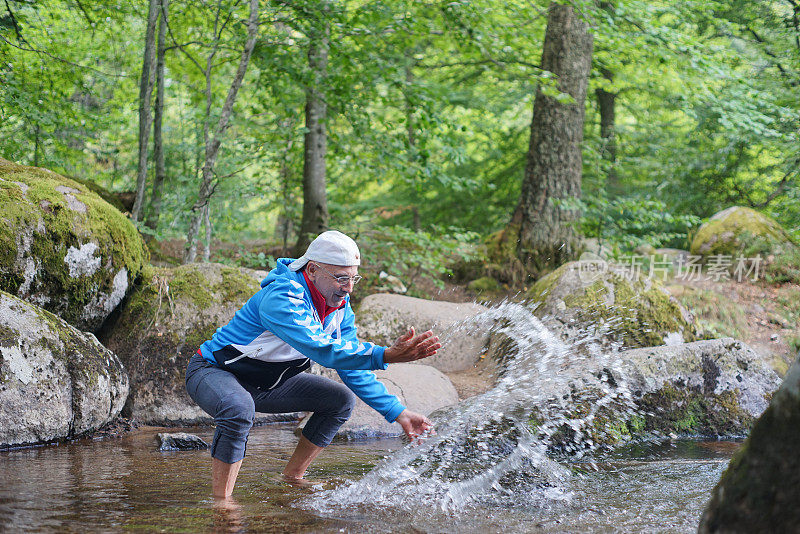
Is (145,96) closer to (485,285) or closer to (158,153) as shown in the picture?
(158,153)

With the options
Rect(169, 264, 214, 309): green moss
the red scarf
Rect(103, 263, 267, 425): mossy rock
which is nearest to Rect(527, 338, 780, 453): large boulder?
the red scarf

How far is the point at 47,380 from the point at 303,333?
2952 millimetres

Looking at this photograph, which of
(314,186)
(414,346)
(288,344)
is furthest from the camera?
(314,186)

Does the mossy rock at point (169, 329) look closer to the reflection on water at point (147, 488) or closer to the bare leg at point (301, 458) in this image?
the reflection on water at point (147, 488)

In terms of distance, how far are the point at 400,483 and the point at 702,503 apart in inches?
74.0

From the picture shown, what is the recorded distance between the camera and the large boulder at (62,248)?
600 centimetres

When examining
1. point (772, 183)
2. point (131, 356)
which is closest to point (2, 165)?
point (131, 356)

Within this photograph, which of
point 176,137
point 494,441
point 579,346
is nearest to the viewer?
point 494,441

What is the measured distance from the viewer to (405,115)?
37.4ft

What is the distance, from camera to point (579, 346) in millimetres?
7781

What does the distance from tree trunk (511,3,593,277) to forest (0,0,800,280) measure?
0.11 feet

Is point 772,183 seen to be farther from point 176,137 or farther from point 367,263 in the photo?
point 176,137

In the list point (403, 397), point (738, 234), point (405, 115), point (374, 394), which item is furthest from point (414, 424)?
point (738, 234)

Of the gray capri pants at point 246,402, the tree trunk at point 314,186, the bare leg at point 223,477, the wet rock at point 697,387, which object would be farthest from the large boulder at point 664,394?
the tree trunk at point 314,186
